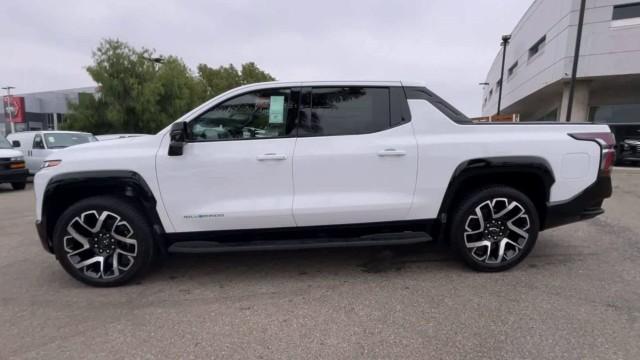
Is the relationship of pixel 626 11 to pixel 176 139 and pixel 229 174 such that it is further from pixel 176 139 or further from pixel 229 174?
pixel 176 139

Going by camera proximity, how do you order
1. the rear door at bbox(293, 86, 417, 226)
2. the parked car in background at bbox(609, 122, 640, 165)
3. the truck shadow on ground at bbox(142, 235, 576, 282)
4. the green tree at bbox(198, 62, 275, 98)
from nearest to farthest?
the rear door at bbox(293, 86, 417, 226) → the truck shadow on ground at bbox(142, 235, 576, 282) → the parked car in background at bbox(609, 122, 640, 165) → the green tree at bbox(198, 62, 275, 98)

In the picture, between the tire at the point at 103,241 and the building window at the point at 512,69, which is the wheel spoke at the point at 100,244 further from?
the building window at the point at 512,69

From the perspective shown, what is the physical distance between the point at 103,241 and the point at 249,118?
1801 mm

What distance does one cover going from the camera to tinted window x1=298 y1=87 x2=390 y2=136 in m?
3.42

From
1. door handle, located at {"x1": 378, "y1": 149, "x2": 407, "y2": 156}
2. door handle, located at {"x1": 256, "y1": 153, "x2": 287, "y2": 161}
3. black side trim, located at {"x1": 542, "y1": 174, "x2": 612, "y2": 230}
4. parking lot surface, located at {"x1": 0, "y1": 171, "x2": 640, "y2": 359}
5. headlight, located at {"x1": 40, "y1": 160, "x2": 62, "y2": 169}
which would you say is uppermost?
door handle, located at {"x1": 378, "y1": 149, "x2": 407, "y2": 156}

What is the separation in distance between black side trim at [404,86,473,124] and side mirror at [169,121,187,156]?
2144 millimetres

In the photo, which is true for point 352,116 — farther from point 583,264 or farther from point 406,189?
→ point 583,264

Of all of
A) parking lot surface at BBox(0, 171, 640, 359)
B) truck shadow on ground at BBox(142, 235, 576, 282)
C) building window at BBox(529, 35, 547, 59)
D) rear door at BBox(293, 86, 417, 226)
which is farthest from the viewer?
building window at BBox(529, 35, 547, 59)

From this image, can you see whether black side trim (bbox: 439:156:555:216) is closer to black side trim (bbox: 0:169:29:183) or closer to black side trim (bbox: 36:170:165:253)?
black side trim (bbox: 36:170:165:253)

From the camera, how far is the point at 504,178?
3.68m

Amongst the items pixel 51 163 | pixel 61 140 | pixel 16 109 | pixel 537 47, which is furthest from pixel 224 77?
pixel 51 163

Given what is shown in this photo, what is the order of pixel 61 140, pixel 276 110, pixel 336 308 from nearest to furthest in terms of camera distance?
1. pixel 336 308
2. pixel 276 110
3. pixel 61 140

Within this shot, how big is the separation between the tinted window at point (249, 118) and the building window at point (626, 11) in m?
23.8

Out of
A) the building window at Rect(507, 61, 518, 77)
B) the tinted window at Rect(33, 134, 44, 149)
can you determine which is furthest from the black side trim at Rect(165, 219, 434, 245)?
the building window at Rect(507, 61, 518, 77)
